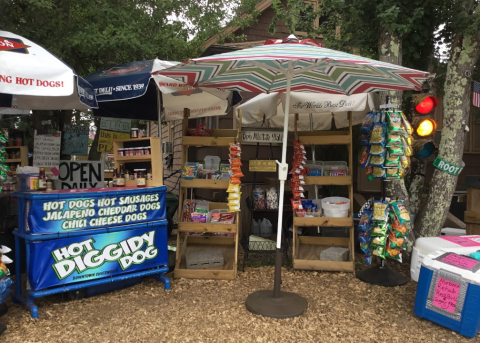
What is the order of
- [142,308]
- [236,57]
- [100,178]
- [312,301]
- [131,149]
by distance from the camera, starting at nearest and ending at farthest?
1. [236,57]
2. [142,308]
3. [312,301]
4. [131,149]
5. [100,178]

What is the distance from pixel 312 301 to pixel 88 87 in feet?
11.3

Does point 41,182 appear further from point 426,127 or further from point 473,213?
point 473,213

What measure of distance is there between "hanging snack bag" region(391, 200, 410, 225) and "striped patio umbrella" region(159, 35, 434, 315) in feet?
4.69

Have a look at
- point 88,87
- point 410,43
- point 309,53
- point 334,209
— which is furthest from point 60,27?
point 410,43

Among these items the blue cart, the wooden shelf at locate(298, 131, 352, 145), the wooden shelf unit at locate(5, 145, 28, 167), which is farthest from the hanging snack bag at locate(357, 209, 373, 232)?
the wooden shelf unit at locate(5, 145, 28, 167)

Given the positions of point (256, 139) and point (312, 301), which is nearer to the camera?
point (312, 301)

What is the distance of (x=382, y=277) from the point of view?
456cm

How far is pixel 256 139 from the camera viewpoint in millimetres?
5164

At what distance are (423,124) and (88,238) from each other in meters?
4.07

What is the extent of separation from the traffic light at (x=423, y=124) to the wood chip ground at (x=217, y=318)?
171 cm

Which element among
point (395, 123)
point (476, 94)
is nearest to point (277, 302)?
point (395, 123)

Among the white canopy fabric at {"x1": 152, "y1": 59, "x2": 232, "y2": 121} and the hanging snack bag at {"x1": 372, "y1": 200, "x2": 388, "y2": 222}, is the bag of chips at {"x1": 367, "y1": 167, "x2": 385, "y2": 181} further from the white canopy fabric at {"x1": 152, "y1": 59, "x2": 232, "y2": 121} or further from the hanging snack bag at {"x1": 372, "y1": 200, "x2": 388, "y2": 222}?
the white canopy fabric at {"x1": 152, "y1": 59, "x2": 232, "y2": 121}

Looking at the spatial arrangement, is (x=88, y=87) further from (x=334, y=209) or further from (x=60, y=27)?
(x=334, y=209)

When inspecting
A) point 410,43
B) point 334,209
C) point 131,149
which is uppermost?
point 410,43
